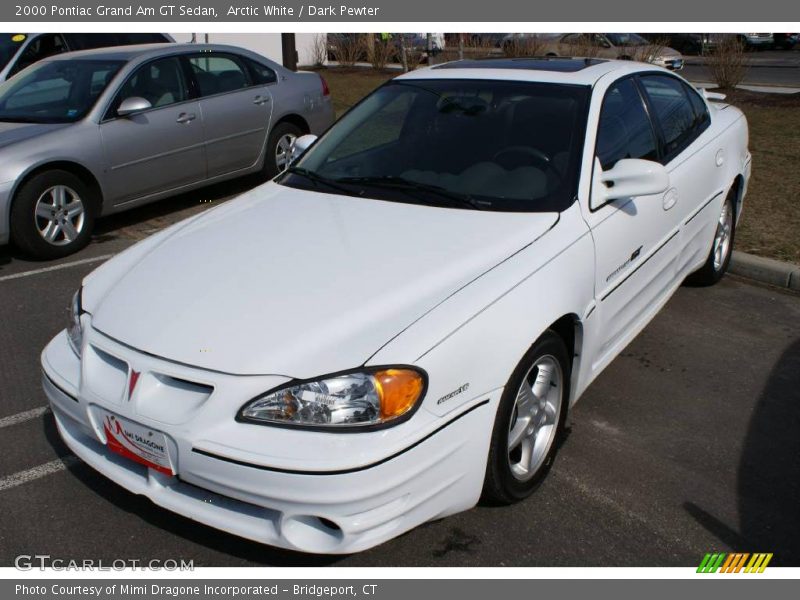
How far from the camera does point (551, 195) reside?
359cm

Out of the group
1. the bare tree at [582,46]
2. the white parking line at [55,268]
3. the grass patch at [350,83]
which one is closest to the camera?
the white parking line at [55,268]

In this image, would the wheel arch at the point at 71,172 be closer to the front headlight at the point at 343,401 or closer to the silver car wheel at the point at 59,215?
the silver car wheel at the point at 59,215

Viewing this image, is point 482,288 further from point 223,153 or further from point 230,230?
point 223,153

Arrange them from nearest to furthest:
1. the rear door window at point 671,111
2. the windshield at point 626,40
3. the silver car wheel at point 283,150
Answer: the rear door window at point 671,111, the silver car wheel at point 283,150, the windshield at point 626,40

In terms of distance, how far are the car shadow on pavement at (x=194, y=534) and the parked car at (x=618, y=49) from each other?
613 inches

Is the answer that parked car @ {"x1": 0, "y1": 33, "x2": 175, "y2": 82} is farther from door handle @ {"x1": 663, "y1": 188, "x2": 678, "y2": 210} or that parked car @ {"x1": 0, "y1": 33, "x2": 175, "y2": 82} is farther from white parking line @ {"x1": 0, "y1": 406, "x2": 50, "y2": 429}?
door handle @ {"x1": 663, "y1": 188, "x2": 678, "y2": 210}

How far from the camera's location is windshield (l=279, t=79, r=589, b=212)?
3.69m

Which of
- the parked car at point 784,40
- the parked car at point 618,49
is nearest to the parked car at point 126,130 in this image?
the parked car at point 618,49

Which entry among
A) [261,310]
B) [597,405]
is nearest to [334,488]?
[261,310]

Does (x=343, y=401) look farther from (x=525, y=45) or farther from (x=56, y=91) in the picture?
(x=525, y=45)

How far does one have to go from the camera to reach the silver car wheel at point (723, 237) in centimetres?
548

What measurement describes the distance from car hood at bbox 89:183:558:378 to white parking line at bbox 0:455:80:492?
789 mm

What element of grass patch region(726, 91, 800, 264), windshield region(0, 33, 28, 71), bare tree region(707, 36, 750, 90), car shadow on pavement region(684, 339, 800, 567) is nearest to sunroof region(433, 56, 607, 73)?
car shadow on pavement region(684, 339, 800, 567)

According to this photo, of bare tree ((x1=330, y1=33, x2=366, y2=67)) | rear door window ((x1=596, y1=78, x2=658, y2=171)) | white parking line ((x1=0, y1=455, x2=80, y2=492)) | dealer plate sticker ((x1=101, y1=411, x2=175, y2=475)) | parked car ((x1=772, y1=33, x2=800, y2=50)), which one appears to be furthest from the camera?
parked car ((x1=772, y1=33, x2=800, y2=50))
